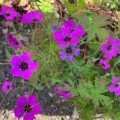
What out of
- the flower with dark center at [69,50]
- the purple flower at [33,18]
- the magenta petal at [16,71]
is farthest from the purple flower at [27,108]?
the purple flower at [33,18]

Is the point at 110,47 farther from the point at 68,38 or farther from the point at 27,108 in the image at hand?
the point at 27,108

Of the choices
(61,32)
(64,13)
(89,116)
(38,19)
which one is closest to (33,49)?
(38,19)

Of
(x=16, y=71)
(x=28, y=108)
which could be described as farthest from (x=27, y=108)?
(x=16, y=71)

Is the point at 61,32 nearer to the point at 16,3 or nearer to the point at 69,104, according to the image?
the point at 69,104

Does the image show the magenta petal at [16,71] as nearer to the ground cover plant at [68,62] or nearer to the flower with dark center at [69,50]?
the ground cover plant at [68,62]

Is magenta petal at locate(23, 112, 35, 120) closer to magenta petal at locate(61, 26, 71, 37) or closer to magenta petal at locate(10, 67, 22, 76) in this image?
magenta petal at locate(10, 67, 22, 76)

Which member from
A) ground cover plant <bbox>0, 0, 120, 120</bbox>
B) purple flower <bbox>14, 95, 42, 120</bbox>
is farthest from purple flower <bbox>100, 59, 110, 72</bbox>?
purple flower <bbox>14, 95, 42, 120</bbox>
